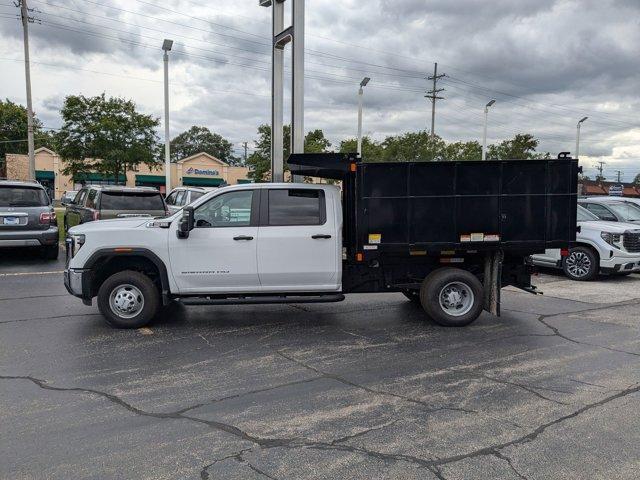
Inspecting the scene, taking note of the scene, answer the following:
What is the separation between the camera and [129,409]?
14.8 feet

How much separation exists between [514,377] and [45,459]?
161 inches

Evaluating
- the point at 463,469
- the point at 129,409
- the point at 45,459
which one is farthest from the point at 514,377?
the point at 45,459

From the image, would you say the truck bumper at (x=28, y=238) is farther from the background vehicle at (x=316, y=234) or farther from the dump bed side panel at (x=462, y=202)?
the dump bed side panel at (x=462, y=202)

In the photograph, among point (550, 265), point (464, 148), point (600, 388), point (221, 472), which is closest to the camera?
point (221, 472)

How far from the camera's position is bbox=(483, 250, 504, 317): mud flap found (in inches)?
296

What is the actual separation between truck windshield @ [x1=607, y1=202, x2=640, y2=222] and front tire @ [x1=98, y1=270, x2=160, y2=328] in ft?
36.8

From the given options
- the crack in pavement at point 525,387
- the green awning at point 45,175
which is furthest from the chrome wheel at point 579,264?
the green awning at point 45,175

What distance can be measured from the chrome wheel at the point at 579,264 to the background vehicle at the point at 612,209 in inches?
61.5

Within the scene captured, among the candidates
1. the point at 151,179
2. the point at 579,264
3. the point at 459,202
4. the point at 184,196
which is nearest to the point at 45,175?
the point at 151,179

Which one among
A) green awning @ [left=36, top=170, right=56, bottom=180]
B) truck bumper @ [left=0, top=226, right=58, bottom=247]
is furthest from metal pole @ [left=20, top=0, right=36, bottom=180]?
green awning @ [left=36, top=170, right=56, bottom=180]

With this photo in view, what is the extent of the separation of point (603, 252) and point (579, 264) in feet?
1.79

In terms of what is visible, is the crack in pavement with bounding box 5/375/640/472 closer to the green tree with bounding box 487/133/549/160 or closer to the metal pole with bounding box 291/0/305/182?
the metal pole with bounding box 291/0/305/182

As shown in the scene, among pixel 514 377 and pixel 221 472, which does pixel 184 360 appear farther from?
pixel 514 377

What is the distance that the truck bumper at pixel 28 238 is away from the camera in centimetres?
1206
